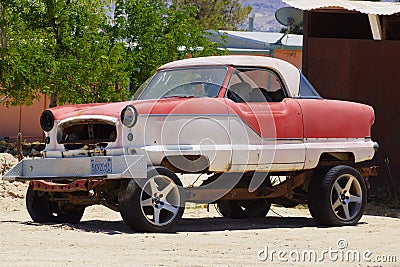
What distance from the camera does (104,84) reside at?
2073cm

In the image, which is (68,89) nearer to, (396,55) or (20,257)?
(396,55)

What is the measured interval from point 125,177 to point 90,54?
10.6m

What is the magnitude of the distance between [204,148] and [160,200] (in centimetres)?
74

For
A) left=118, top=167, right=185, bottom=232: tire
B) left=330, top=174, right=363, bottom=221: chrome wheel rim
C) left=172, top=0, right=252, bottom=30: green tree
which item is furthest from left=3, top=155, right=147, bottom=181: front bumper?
left=172, top=0, right=252, bottom=30: green tree

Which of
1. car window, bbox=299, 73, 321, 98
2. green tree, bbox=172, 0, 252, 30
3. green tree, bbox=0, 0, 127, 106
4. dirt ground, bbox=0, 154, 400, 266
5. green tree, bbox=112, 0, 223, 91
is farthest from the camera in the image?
green tree, bbox=172, 0, 252, 30

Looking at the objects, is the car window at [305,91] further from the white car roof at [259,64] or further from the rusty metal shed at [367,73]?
the rusty metal shed at [367,73]

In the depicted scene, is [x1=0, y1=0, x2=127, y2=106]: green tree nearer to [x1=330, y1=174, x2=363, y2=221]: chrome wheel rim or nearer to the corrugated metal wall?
the corrugated metal wall

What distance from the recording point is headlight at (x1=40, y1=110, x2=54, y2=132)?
1125cm

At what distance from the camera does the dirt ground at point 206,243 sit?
867cm

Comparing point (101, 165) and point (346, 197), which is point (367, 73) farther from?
point (101, 165)

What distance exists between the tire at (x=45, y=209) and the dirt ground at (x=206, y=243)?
208 mm

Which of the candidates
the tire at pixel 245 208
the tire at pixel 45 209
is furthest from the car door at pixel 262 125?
the tire at pixel 45 209

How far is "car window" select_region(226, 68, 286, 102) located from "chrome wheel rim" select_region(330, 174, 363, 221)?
126cm

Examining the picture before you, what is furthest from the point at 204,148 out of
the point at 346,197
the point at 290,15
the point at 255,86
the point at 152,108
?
the point at 290,15
